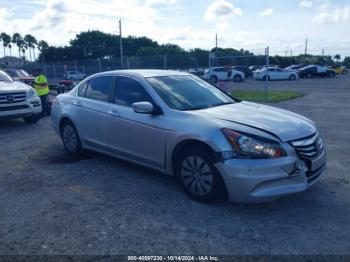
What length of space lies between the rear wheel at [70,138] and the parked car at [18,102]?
3602 mm

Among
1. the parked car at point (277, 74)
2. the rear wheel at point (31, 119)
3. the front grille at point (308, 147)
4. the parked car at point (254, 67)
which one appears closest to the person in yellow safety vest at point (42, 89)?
the rear wheel at point (31, 119)

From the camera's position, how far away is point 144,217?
3957 millimetres

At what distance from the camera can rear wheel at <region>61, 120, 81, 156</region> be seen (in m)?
6.23

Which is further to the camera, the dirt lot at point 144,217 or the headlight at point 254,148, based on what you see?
the headlight at point 254,148

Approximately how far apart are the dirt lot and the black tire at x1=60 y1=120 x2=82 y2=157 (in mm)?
547

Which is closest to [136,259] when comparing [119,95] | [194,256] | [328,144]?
[194,256]

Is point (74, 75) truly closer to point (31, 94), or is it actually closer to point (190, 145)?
point (31, 94)

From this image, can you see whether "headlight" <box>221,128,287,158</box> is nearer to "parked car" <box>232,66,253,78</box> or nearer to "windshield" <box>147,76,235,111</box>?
"windshield" <box>147,76,235,111</box>

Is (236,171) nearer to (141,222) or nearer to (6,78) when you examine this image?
(141,222)

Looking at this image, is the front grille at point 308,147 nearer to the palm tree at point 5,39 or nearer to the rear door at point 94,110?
the rear door at point 94,110

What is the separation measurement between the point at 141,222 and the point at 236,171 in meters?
1.18

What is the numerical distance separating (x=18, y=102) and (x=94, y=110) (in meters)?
4.87

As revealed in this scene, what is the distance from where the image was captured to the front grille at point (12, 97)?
30.0ft

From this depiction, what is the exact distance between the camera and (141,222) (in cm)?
384
